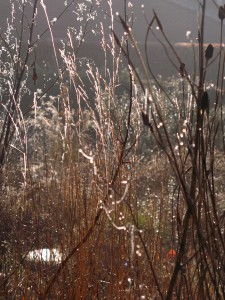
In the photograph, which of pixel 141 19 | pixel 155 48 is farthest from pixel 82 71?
pixel 141 19

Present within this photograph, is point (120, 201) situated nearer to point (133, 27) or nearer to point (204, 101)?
point (204, 101)

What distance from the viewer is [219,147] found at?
666cm

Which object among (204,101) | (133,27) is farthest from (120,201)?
(133,27)

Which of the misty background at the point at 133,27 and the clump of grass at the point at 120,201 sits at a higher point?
the misty background at the point at 133,27

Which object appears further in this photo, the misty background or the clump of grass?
the misty background

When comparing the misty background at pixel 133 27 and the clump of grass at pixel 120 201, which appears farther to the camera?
the misty background at pixel 133 27

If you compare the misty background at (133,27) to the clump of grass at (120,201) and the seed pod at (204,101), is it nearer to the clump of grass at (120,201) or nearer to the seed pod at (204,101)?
the clump of grass at (120,201)

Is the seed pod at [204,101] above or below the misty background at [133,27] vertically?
below

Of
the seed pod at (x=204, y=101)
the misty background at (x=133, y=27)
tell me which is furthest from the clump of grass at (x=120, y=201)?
the misty background at (x=133, y=27)

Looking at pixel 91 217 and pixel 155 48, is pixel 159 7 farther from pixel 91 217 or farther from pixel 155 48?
pixel 91 217

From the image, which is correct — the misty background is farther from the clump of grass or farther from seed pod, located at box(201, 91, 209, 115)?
seed pod, located at box(201, 91, 209, 115)

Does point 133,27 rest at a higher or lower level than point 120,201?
higher

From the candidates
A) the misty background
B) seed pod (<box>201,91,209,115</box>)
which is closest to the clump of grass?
seed pod (<box>201,91,209,115</box>)

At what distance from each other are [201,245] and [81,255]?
0.53m
